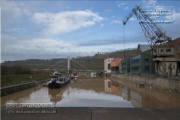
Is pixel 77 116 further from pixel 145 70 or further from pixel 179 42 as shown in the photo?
pixel 145 70

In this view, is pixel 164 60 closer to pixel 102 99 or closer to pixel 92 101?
pixel 102 99

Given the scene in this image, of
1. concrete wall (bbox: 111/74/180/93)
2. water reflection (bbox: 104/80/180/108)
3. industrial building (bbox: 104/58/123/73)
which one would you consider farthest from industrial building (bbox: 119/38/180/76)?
industrial building (bbox: 104/58/123/73)

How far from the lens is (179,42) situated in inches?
1778

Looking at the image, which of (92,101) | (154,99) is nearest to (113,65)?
(154,99)

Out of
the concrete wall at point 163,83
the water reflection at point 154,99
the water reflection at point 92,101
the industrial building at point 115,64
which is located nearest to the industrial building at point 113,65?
the industrial building at point 115,64

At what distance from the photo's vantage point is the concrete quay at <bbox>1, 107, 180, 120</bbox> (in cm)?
401

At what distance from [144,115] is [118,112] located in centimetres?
48

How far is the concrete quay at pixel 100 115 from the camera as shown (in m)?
4.01

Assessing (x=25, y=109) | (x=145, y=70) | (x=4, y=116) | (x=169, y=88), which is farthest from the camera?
(x=145, y=70)

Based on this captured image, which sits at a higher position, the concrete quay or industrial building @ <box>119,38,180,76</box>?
industrial building @ <box>119,38,180,76</box>

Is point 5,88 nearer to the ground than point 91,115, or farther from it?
nearer to the ground

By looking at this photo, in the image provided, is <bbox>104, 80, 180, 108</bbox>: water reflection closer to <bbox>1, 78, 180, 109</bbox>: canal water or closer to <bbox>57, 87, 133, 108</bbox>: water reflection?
<bbox>1, 78, 180, 109</bbox>: canal water

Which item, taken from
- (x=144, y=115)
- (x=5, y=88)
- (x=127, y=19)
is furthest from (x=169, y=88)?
(x=127, y=19)

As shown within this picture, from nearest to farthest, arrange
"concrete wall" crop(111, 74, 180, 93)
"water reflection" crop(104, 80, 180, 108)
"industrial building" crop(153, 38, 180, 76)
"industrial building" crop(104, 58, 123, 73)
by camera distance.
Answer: "water reflection" crop(104, 80, 180, 108) < "concrete wall" crop(111, 74, 180, 93) < "industrial building" crop(153, 38, 180, 76) < "industrial building" crop(104, 58, 123, 73)
